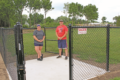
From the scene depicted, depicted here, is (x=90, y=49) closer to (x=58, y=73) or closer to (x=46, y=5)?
(x=58, y=73)

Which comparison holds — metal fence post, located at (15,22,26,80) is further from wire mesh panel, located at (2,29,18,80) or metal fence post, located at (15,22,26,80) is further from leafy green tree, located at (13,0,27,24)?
leafy green tree, located at (13,0,27,24)

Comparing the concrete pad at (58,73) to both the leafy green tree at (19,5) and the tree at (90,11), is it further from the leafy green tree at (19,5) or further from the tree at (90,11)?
the tree at (90,11)

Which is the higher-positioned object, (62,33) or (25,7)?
(25,7)

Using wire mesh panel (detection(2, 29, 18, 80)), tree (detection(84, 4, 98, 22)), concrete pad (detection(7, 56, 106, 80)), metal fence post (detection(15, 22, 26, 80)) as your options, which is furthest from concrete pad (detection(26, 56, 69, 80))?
tree (detection(84, 4, 98, 22))

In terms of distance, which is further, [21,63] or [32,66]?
[32,66]

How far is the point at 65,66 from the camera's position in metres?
4.26

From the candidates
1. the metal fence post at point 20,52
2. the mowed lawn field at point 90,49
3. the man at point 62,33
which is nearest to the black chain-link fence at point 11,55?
the metal fence post at point 20,52

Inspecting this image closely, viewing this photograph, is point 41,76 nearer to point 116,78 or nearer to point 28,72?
point 28,72

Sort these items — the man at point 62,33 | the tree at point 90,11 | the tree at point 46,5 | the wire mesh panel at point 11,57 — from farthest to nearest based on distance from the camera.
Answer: the tree at point 90,11
the tree at point 46,5
the man at point 62,33
the wire mesh panel at point 11,57

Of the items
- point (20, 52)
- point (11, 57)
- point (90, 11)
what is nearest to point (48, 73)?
point (11, 57)

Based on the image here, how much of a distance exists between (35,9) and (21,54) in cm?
3552

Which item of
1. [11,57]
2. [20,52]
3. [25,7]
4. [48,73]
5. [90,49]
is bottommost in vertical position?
[48,73]

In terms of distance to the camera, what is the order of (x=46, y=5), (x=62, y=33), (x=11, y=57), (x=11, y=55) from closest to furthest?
(x=11, y=57) → (x=11, y=55) → (x=62, y=33) → (x=46, y=5)

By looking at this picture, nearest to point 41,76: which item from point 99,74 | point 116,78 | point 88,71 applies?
point 88,71
